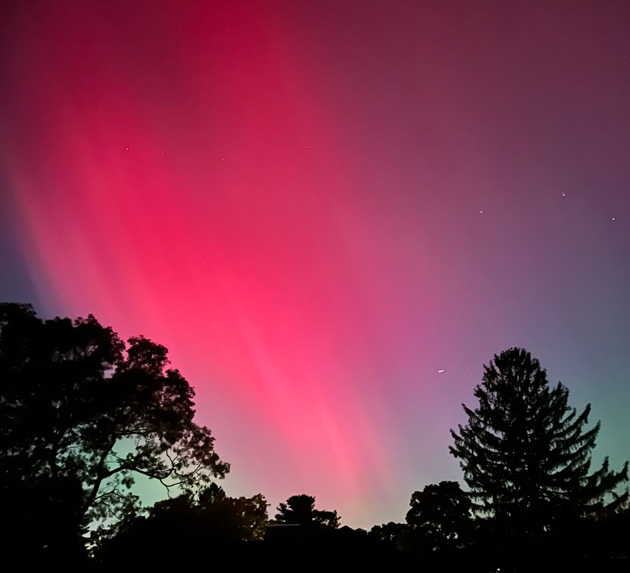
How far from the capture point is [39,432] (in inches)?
779

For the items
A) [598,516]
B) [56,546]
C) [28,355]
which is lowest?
[598,516]

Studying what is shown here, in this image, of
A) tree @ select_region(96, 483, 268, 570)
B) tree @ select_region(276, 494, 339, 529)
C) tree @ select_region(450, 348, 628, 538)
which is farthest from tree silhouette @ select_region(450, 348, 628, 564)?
tree @ select_region(276, 494, 339, 529)

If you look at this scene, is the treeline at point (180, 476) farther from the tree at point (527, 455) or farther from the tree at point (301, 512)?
the tree at point (301, 512)

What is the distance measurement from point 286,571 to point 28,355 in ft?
52.4

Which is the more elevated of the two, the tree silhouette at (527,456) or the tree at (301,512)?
the tree at (301,512)

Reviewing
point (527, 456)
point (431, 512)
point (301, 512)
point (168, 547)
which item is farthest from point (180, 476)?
point (301, 512)

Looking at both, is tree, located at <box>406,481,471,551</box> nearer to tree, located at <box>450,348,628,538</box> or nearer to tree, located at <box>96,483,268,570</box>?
tree, located at <box>450,348,628,538</box>

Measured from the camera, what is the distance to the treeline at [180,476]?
58.0 feet

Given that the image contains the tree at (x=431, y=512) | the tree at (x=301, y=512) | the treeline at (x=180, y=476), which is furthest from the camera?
the tree at (x=301, y=512)

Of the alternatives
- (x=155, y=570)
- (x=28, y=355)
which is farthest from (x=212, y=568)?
(x=28, y=355)

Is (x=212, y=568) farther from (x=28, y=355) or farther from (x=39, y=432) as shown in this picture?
(x=28, y=355)

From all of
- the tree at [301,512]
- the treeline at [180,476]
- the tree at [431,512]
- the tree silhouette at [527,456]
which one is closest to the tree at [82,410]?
the treeline at [180,476]

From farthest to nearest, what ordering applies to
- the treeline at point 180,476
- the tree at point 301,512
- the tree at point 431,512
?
the tree at point 301,512 → the tree at point 431,512 → the treeline at point 180,476

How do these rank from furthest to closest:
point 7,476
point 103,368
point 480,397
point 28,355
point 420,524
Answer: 1. point 420,524
2. point 480,397
3. point 103,368
4. point 28,355
5. point 7,476
